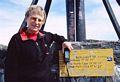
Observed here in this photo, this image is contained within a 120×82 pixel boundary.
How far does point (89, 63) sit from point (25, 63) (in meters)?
1.50

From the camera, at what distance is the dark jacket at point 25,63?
3805mm

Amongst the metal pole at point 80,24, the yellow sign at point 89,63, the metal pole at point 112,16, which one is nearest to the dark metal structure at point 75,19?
the metal pole at point 80,24

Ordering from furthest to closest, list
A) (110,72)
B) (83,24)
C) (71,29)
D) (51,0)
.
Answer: (51,0) → (83,24) → (71,29) → (110,72)

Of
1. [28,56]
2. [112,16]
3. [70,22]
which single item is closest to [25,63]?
[28,56]

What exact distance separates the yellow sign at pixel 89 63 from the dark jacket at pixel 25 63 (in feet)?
4.07

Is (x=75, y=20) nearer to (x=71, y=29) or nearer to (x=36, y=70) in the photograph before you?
(x=71, y=29)

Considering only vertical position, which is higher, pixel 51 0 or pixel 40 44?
pixel 51 0

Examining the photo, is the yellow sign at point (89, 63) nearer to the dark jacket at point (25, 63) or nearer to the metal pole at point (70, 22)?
the dark jacket at point (25, 63)

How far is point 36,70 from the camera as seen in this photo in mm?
3814

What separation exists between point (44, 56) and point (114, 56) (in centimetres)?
166

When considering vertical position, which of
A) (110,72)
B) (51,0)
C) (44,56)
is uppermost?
(51,0)

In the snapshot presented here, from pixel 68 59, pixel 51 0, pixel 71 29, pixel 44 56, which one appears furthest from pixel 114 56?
pixel 51 0

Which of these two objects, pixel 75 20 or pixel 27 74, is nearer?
pixel 27 74

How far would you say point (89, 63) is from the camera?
509 cm
